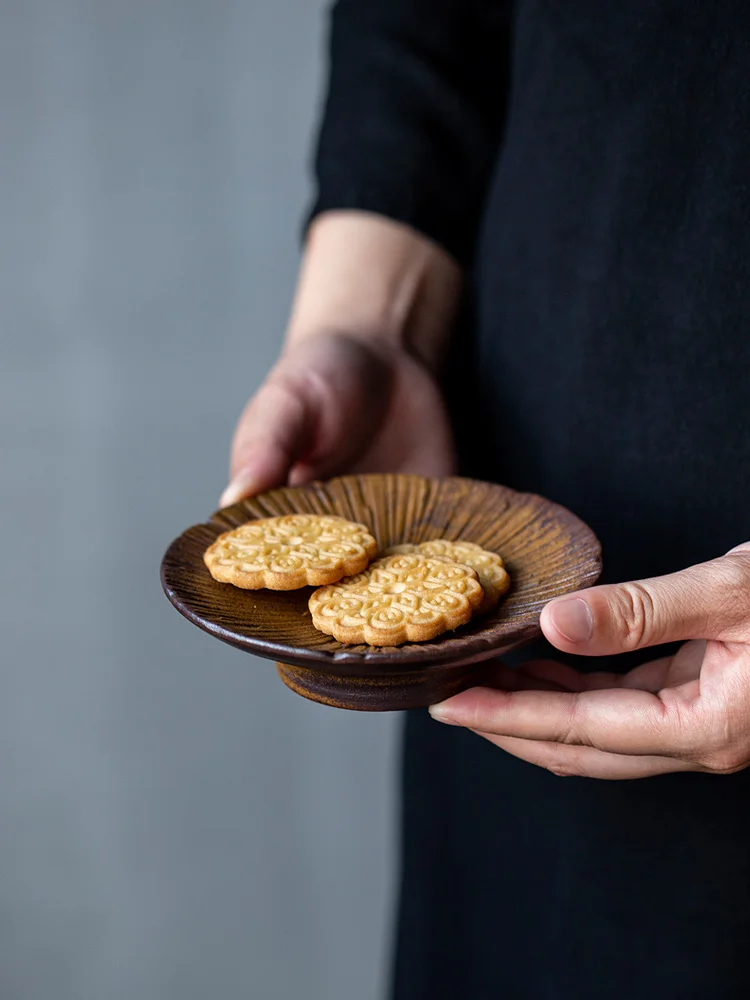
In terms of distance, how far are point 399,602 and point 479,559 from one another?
9 centimetres

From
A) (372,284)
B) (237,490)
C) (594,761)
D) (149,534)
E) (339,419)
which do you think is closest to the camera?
(594,761)

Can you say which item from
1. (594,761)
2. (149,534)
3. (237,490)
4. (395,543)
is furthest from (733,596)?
(149,534)

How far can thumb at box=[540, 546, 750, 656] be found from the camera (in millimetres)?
477

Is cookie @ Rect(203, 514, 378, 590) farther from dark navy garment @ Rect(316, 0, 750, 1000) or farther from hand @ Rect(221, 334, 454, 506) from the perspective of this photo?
dark navy garment @ Rect(316, 0, 750, 1000)

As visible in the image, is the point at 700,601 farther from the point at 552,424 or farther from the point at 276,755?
the point at 276,755

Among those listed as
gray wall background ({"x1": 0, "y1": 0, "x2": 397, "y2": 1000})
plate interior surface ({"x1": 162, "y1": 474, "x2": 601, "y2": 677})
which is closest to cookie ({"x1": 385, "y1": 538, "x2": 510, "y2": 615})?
plate interior surface ({"x1": 162, "y1": 474, "x2": 601, "y2": 677})

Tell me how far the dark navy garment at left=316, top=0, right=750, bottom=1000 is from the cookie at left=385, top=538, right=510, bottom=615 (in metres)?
0.15

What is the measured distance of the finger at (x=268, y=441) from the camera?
723 millimetres

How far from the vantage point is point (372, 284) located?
92cm

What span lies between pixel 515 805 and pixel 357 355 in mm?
428

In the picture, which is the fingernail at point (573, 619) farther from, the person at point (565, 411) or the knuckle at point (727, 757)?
the knuckle at point (727, 757)

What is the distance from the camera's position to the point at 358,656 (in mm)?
483

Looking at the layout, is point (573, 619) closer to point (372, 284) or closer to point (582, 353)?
point (582, 353)

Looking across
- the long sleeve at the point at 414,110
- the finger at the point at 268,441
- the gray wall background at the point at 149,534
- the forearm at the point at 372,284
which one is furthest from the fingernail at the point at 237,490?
the gray wall background at the point at 149,534
